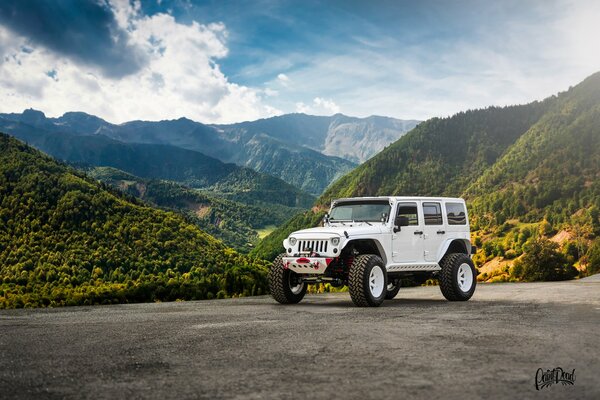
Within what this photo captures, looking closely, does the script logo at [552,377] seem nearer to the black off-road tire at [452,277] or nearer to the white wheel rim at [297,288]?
the black off-road tire at [452,277]

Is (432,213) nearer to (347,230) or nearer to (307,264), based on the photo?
(347,230)

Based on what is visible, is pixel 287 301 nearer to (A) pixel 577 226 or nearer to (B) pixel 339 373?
(B) pixel 339 373

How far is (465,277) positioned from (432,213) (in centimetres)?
200

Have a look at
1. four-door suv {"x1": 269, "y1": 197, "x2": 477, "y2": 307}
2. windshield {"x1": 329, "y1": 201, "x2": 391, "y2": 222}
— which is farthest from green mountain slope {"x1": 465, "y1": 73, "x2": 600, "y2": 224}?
windshield {"x1": 329, "y1": 201, "x2": 391, "y2": 222}

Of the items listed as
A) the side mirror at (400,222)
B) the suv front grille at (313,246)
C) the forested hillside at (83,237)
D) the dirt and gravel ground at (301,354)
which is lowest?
the dirt and gravel ground at (301,354)

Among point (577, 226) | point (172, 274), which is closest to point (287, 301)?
point (172, 274)

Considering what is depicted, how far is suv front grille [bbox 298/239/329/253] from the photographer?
1343 cm

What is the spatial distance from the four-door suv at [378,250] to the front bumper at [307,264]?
0.02 meters

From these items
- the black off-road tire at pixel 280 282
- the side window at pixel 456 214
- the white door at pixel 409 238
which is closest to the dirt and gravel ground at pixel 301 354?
the black off-road tire at pixel 280 282

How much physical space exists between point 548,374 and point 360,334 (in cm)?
329

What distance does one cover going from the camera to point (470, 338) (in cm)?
810

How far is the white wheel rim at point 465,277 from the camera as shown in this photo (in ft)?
51.0

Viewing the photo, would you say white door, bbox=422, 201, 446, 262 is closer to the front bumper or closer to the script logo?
the front bumper

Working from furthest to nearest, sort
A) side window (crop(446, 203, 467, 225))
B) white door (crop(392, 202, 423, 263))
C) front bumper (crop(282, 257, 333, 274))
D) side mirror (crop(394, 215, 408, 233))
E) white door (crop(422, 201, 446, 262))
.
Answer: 1. side window (crop(446, 203, 467, 225))
2. white door (crop(422, 201, 446, 262))
3. white door (crop(392, 202, 423, 263))
4. side mirror (crop(394, 215, 408, 233))
5. front bumper (crop(282, 257, 333, 274))
